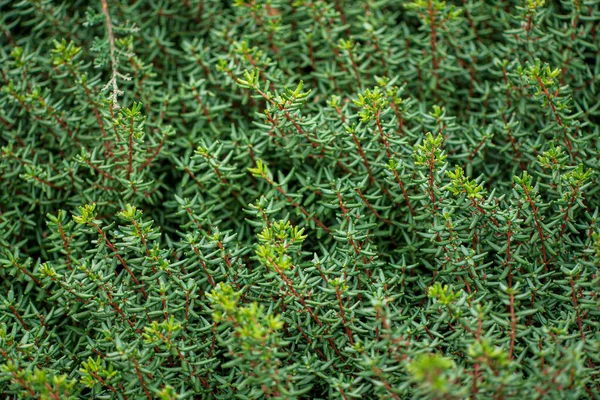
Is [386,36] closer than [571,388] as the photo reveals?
No

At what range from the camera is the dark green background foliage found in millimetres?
2340

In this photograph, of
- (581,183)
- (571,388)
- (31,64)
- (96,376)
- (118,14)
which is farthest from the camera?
(118,14)

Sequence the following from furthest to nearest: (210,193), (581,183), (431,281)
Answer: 1. (210,193)
2. (431,281)
3. (581,183)

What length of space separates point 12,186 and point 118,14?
113 cm

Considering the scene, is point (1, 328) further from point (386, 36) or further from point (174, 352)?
point (386, 36)

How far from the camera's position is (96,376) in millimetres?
2371

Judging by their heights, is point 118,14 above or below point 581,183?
above

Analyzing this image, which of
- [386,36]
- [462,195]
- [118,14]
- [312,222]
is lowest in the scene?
[312,222]

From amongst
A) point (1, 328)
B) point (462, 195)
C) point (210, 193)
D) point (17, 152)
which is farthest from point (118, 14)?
point (462, 195)

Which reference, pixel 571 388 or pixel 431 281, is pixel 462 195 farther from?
pixel 571 388

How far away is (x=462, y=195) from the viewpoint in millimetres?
2576

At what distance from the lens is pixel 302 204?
3.01 meters

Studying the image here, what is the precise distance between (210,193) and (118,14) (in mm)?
1293

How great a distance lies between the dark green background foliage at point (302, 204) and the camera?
7.68 feet
